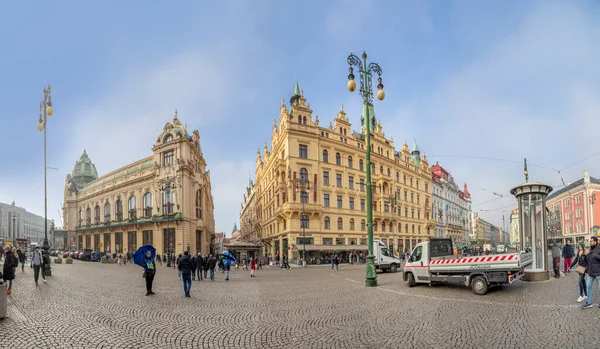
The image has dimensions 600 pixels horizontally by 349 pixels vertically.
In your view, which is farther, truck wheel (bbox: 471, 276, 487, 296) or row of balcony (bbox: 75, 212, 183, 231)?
row of balcony (bbox: 75, 212, 183, 231)

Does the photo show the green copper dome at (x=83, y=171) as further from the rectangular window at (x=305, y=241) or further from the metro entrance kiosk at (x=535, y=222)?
the metro entrance kiosk at (x=535, y=222)

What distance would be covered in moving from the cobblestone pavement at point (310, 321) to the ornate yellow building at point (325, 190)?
2942cm

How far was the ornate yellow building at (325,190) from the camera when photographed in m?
46.4

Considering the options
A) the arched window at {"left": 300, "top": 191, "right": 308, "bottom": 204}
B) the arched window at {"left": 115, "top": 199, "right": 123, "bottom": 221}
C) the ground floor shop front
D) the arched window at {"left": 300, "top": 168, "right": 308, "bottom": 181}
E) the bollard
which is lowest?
the ground floor shop front

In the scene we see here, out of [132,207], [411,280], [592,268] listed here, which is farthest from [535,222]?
[132,207]

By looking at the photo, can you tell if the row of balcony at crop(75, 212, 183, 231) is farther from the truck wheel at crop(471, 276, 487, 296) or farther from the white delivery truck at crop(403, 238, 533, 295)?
the truck wheel at crop(471, 276, 487, 296)

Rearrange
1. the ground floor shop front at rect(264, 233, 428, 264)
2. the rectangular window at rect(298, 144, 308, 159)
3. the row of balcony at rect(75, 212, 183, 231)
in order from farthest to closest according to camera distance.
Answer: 1. the row of balcony at rect(75, 212, 183, 231)
2. the rectangular window at rect(298, 144, 308, 159)
3. the ground floor shop front at rect(264, 233, 428, 264)

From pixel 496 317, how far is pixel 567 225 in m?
88.5

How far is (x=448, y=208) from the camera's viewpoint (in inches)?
3720

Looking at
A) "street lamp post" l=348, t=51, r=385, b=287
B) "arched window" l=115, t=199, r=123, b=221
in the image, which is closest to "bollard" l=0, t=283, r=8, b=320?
"street lamp post" l=348, t=51, r=385, b=287

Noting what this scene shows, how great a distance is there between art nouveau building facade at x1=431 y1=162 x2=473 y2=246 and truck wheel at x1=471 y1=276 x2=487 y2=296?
7437 cm

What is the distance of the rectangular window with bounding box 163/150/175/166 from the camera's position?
5565 cm

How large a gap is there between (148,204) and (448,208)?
242 ft

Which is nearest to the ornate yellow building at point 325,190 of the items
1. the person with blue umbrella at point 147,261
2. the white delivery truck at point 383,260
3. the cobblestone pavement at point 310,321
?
the white delivery truck at point 383,260
